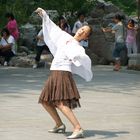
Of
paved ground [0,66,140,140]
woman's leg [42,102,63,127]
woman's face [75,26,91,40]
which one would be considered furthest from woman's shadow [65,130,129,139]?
woman's face [75,26,91,40]

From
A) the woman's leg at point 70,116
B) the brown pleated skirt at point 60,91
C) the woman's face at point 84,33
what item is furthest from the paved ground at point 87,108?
the woman's face at point 84,33

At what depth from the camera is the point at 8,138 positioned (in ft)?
26.8

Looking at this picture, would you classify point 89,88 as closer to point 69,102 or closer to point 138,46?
point 69,102

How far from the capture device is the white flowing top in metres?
8.27

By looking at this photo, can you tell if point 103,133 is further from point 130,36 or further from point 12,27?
point 12,27

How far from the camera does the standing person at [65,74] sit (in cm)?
825

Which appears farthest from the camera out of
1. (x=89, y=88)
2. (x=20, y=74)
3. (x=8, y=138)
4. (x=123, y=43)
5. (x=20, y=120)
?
(x=123, y=43)

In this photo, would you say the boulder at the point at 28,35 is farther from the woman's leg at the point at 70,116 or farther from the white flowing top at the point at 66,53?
the woman's leg at the point at 70,116

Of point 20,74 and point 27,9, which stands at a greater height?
point 27,9

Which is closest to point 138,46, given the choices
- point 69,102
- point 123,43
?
point 123,43

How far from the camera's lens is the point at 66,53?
27.4ft

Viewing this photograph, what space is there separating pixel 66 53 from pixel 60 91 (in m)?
0.51

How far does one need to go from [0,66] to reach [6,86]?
5.36m

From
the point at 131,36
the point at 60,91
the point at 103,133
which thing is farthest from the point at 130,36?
the point at 60,91
